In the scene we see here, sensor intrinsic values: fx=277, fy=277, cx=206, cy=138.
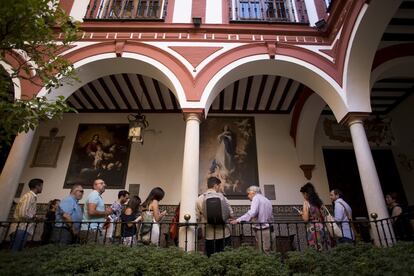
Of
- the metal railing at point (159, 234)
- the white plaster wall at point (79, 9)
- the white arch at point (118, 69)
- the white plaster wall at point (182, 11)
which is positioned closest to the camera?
the metal railing at point (159, 234)

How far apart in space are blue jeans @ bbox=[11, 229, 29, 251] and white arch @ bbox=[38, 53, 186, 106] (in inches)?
113

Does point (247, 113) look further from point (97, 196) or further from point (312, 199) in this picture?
point (97, 196)

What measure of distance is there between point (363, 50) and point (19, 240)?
6.99 meters

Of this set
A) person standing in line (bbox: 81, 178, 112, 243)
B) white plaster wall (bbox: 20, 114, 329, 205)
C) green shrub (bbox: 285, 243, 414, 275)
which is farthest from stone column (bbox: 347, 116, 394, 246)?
person standing in line (bbox: 81, 178, 112, 243)

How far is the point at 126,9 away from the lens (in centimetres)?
756

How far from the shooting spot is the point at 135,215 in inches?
179

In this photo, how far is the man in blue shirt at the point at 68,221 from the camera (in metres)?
4.17

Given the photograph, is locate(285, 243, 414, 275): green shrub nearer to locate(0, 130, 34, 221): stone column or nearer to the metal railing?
the metal railing

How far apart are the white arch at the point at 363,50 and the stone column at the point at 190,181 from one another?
126 inches

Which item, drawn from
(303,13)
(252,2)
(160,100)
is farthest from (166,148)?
(303,13)

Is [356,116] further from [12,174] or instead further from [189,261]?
[12,174]

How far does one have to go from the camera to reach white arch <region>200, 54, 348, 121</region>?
586 centimetres

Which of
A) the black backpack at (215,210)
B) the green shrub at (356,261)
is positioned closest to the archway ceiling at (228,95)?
the black backpack at (215,210)

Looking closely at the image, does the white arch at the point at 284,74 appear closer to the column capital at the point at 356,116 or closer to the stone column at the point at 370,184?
the column capital at the point at 356,116
